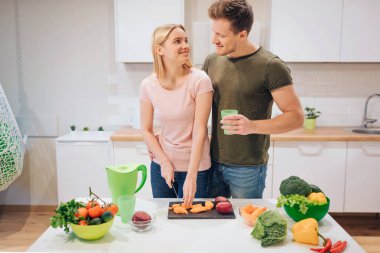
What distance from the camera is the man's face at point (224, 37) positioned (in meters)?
1.74

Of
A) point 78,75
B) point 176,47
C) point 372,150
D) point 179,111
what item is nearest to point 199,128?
point 179,111

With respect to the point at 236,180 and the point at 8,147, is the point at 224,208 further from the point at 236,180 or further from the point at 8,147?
the point at 8,147

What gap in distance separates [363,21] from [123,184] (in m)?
2.58

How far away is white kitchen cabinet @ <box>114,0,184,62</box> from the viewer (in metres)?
3.18

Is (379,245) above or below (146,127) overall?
below

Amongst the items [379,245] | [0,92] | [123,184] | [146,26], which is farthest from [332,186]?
[0,92]

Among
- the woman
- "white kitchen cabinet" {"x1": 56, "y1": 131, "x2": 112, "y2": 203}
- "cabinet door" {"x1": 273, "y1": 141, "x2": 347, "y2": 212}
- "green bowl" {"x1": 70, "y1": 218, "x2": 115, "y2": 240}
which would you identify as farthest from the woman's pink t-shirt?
"white kitchen cabinet" {"x1": 56, "y1": 131, "x2": 112, "y2": 203}

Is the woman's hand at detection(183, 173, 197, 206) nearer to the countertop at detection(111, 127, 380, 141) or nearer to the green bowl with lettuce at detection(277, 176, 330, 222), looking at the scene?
the green bowl with lettuce at detection(277, 176, 330, 222)

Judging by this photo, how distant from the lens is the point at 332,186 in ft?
10.5

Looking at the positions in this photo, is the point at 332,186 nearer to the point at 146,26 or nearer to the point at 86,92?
the point at 146,26

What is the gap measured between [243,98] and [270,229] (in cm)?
72

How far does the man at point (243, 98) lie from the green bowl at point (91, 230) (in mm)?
665

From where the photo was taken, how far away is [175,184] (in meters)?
1.89

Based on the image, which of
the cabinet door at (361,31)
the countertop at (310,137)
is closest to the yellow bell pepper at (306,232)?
the countertop at (310,137)
